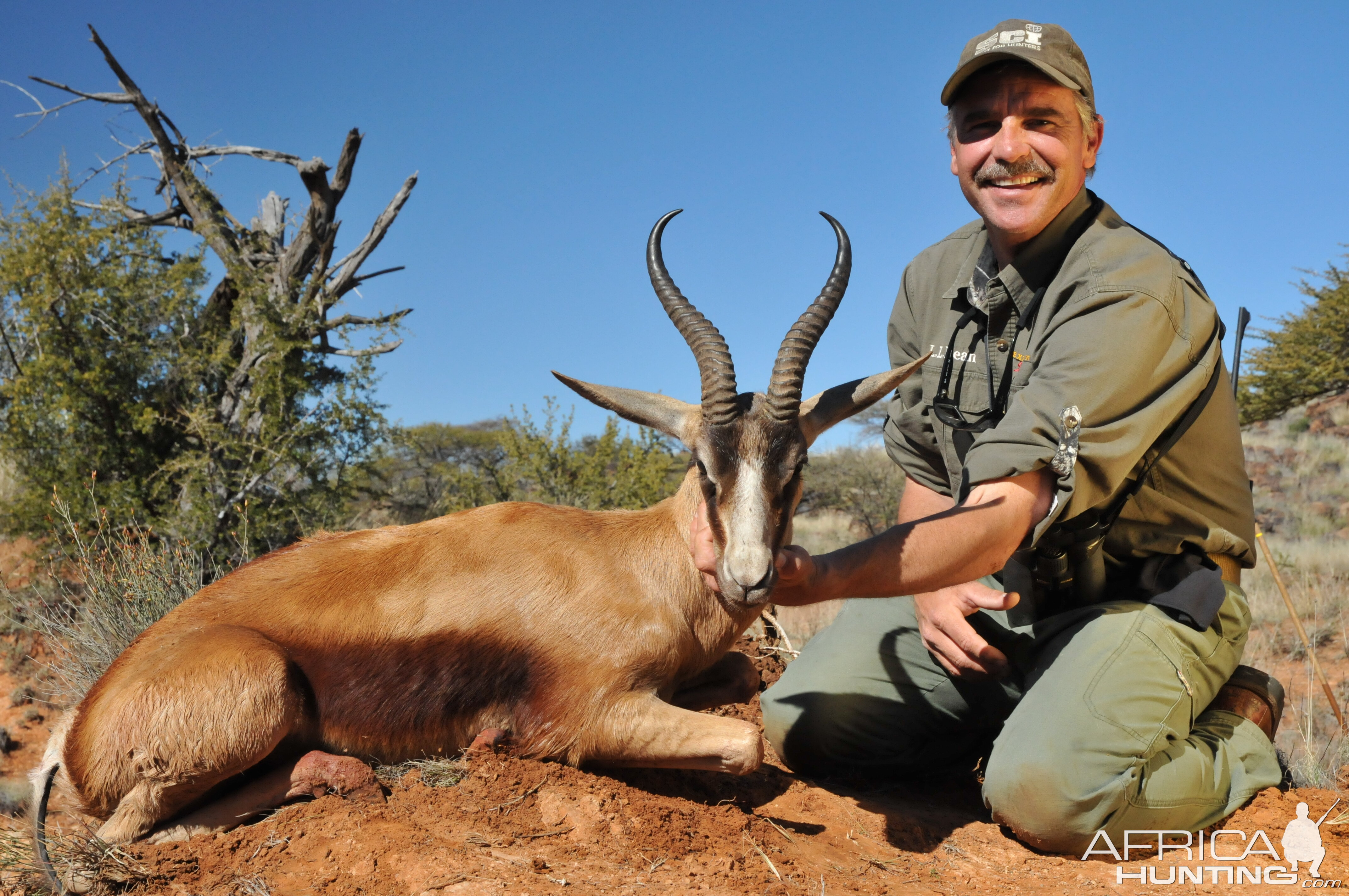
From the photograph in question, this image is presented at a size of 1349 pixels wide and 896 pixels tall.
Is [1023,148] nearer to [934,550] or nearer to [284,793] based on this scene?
[934,550]

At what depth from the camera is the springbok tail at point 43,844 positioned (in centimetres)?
355

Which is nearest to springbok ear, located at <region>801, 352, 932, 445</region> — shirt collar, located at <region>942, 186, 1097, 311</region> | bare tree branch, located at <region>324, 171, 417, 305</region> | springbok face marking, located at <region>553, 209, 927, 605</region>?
springbok face marking, located at <region>553, 209, 927, 605</region>

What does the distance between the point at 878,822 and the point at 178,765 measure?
334 cm

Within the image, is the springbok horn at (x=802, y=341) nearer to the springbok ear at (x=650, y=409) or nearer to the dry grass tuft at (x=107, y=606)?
the springbok ear at (x=650, y=409)

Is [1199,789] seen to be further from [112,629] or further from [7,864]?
[112,629]

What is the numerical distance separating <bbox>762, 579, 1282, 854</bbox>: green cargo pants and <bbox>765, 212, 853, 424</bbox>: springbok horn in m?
A: 1.80

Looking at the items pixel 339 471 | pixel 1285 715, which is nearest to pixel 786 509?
pixel 1285 715

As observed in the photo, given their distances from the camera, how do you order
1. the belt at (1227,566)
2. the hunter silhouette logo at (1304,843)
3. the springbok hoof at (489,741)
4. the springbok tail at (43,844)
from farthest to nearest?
the belt at (1227,566) < the springbok hoof at (489,741) < the hunter silhouette logo at (1304,843) < the springbok tail at (43,844)

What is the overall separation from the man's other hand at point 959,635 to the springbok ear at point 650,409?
1.52 meters

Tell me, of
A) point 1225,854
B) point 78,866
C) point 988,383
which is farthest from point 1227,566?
point 78,866

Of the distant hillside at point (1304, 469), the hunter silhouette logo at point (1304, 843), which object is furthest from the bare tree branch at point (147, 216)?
the distant hillside at point (1304, 469)

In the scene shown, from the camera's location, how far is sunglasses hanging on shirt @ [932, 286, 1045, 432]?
16.0 ft

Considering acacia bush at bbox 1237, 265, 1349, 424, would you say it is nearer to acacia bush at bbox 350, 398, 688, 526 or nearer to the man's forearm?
acacia bush at bbox 350, 398, 688, 526

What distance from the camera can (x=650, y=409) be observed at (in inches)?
201
